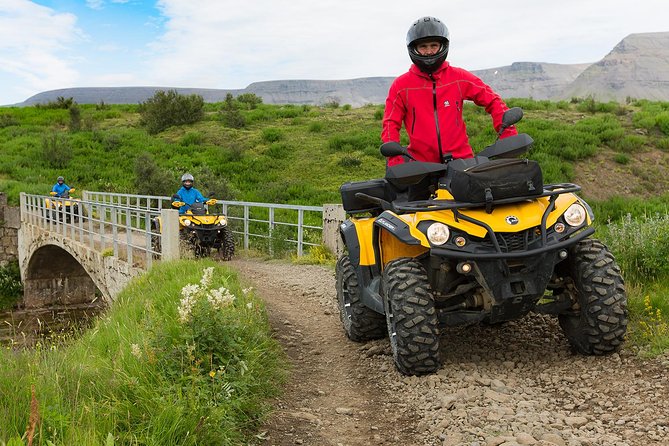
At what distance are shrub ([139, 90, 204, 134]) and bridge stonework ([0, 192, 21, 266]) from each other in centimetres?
1519

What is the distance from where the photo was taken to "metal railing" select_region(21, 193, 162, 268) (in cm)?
1270

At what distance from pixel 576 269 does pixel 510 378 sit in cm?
82

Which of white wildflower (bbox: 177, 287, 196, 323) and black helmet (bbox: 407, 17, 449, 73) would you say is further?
black helmet (bbox: 407, 17, 449, 73)

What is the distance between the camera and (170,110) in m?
42.4

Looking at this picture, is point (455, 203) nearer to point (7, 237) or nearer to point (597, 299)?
point (597, 299)

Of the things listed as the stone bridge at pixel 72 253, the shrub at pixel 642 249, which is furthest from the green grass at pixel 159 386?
the stone bridge at pixel 72 253

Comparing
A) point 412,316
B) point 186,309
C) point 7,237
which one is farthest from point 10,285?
point 412,316

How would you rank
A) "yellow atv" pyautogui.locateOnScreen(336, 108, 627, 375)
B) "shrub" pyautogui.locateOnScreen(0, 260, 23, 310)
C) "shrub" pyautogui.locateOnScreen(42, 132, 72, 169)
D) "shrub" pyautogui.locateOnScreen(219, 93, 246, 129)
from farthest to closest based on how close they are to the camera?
"shrub" pyautogui.locateOnScreen(219, 93, 246, 129) < "shrub" pyautogui.locateOnScreen(42, 132, 72, 169) < "shrub" pyautogui.locateOnScreen(0, 260, 23, 310) < "yellow atv" pyautogui.locateOnScreen(336, 108, 627, 375)

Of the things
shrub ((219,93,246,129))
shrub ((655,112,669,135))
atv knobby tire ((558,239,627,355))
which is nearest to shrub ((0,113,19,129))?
shrub ((219,93,246,129))

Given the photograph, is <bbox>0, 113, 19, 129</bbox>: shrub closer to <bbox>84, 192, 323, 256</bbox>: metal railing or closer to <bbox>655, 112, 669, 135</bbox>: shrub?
<bbox>84, 192, 323, 256</bbox>: metal railing

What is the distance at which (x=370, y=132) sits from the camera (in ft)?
112

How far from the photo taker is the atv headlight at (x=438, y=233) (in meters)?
4.22

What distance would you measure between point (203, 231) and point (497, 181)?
10.3 meters

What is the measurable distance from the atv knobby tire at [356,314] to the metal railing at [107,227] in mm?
6764
